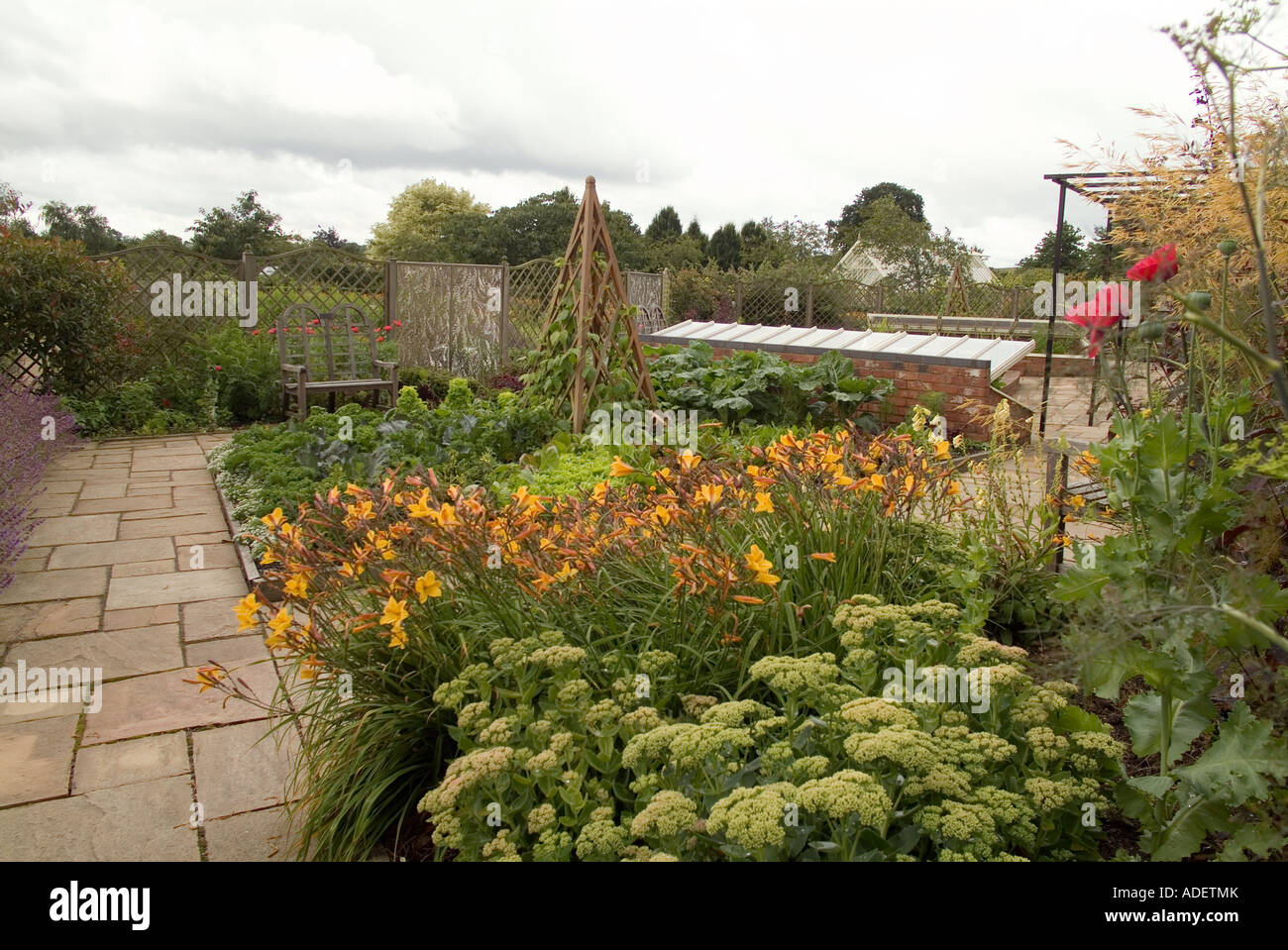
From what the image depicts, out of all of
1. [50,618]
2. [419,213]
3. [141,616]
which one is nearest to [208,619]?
[141,616]

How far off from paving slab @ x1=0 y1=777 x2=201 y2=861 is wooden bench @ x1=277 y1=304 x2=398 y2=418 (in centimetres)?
510

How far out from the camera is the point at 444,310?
1056 cm

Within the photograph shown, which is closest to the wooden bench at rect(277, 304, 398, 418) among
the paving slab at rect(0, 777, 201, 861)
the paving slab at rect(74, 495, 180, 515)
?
the paving slab at rect(74, 495, 180, 515)

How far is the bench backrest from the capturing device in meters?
7.50

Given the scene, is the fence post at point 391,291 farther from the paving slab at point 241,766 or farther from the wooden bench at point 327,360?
Result: the paving slab at point 241,766

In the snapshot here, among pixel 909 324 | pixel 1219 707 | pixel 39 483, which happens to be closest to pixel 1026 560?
pixel 1219 707

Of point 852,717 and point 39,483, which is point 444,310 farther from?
point 852,717

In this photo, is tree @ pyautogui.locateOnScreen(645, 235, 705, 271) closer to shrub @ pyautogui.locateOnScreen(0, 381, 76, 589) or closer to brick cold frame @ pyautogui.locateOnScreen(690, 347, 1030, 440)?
brick cold frame @ pyautogui.locateOnScreen(690, 347, 1030, 440)

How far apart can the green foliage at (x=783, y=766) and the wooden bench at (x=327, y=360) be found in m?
5.91

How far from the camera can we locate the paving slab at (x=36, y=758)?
7.42 feet

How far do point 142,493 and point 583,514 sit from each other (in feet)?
13.2

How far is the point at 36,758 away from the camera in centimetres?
243

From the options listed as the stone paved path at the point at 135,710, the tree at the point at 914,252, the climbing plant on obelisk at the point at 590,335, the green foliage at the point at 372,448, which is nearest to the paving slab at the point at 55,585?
the stone paved path at the point at 135,710

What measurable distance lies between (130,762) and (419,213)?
103 ft
